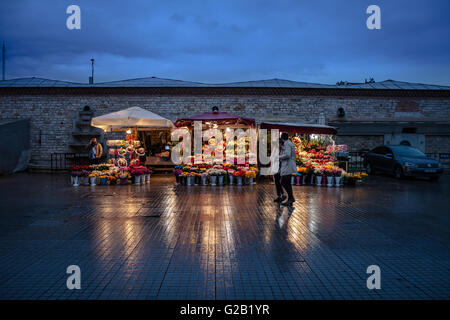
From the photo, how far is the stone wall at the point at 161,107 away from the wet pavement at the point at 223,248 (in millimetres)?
12409

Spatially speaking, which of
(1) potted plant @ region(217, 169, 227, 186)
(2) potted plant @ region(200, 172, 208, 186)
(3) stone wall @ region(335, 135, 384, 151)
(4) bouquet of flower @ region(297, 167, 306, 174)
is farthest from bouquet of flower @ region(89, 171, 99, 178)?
(3) stone wall @ region(335, 135, 384, 151)

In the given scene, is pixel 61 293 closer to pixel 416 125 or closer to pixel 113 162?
pixel 113 162

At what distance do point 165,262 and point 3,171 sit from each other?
17044 millimetres

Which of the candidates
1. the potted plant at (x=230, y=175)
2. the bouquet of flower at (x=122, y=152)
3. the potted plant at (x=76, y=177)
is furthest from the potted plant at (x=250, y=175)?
the potted plant at (x=76, y=177)

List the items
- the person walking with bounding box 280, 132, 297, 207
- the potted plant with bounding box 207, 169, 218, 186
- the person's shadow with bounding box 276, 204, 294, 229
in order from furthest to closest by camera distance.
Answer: the potted plant with bounding box 207, 169, 218, 186
the person walking with bounding box 280, 132, 297, 207
the person's shadow with bounding box 276, 204, 294, 229

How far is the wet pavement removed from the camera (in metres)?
3.60

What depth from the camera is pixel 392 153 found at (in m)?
16.2

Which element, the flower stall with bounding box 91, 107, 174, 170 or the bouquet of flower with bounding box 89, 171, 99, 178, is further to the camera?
the flower stall with bounding box 91, 107, 174, 170

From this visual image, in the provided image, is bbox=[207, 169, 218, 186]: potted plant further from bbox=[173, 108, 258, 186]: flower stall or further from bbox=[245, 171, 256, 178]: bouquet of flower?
bbox=[245, 171, 256, 178]: bouquet of flower

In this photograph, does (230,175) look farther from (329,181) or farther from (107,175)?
(107,175)

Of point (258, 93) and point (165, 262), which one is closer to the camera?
point (165, 262)

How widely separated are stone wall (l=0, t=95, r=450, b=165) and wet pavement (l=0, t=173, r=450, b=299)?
1241 cm
